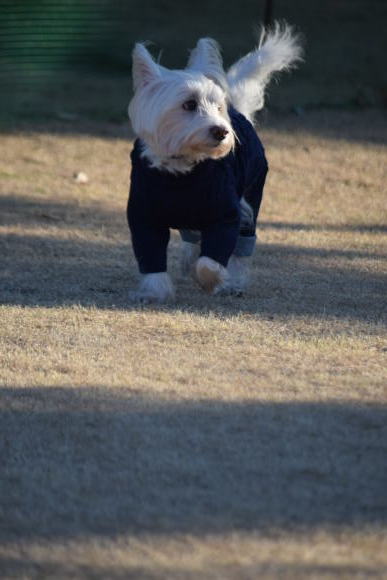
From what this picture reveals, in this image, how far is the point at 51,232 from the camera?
Result: 7223 millimetres

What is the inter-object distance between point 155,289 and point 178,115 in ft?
2.79

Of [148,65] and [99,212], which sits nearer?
[148,65]

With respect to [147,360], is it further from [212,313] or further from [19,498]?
[19,498]

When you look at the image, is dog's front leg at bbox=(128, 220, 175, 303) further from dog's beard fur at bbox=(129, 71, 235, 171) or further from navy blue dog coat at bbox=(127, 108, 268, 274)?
dog's beard fur at bbox=(129, 71, 235, 171)

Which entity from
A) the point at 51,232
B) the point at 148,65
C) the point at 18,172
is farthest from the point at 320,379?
the point at 18,172

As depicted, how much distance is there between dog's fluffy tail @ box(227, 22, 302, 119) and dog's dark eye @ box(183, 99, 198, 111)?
1.05 meters

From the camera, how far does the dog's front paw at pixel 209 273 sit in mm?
5395

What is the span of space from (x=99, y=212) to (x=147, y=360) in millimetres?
3417

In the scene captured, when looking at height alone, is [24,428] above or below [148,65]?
below

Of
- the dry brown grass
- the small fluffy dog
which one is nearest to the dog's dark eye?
the small fluffy dog

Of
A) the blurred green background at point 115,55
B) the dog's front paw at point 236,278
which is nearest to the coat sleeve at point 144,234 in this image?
the dog's front paw at point 236,278

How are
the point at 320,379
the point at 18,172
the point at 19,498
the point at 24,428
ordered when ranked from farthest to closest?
the point at 18,172, the point at 320,379, the point at 24,428, the point at 19,498

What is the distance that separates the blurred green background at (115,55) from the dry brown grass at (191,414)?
14.2 ft

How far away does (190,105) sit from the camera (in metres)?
5.19
